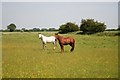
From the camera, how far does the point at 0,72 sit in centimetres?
1540

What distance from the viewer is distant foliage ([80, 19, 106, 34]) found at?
82812mm

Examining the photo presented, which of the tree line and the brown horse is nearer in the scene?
the brown horse

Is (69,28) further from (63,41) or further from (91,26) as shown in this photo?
(63,41)

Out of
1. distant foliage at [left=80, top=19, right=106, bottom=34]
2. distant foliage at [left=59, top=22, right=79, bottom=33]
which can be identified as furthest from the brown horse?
distant foliage at [left=59, top=22, right=79, bottom=33]

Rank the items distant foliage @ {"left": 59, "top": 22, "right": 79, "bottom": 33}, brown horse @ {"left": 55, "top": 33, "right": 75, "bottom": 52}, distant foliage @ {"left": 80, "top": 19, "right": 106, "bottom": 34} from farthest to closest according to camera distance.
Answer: distant foliage @ {"left": 59, "top": 22, "right": 79, "bottom": 33} < distant foliage @ {"left": 80, "top": 19, "right": 106, "bottom": 34} < brown horse @ {"left": 55, "top": 33, "right": 75, "bottom": 52}

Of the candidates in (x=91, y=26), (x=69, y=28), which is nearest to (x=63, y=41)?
(x=91, y=26)

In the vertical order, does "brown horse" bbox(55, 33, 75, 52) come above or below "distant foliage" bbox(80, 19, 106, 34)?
below

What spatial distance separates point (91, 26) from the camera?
8619cm

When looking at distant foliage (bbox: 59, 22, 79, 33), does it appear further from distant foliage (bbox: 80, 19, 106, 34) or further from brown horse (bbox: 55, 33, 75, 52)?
brown horse (bbox: 55, 33, 75, 52)

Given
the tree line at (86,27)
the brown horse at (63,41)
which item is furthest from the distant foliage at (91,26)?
the brown horse at (63,41)

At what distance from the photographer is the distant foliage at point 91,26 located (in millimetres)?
82812

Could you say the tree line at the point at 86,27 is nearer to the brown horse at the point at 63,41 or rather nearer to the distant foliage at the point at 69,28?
the distant foliage at the point at 69,28

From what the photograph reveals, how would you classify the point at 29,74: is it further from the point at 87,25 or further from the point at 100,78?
the point at 87,25

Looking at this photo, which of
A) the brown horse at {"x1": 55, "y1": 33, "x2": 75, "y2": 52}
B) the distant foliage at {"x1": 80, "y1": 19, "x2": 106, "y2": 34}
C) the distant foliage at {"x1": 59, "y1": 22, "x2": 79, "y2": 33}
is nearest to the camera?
the brown horse at {"x1": 55, "y1": 33, "x2": 75, "y2": 52}
